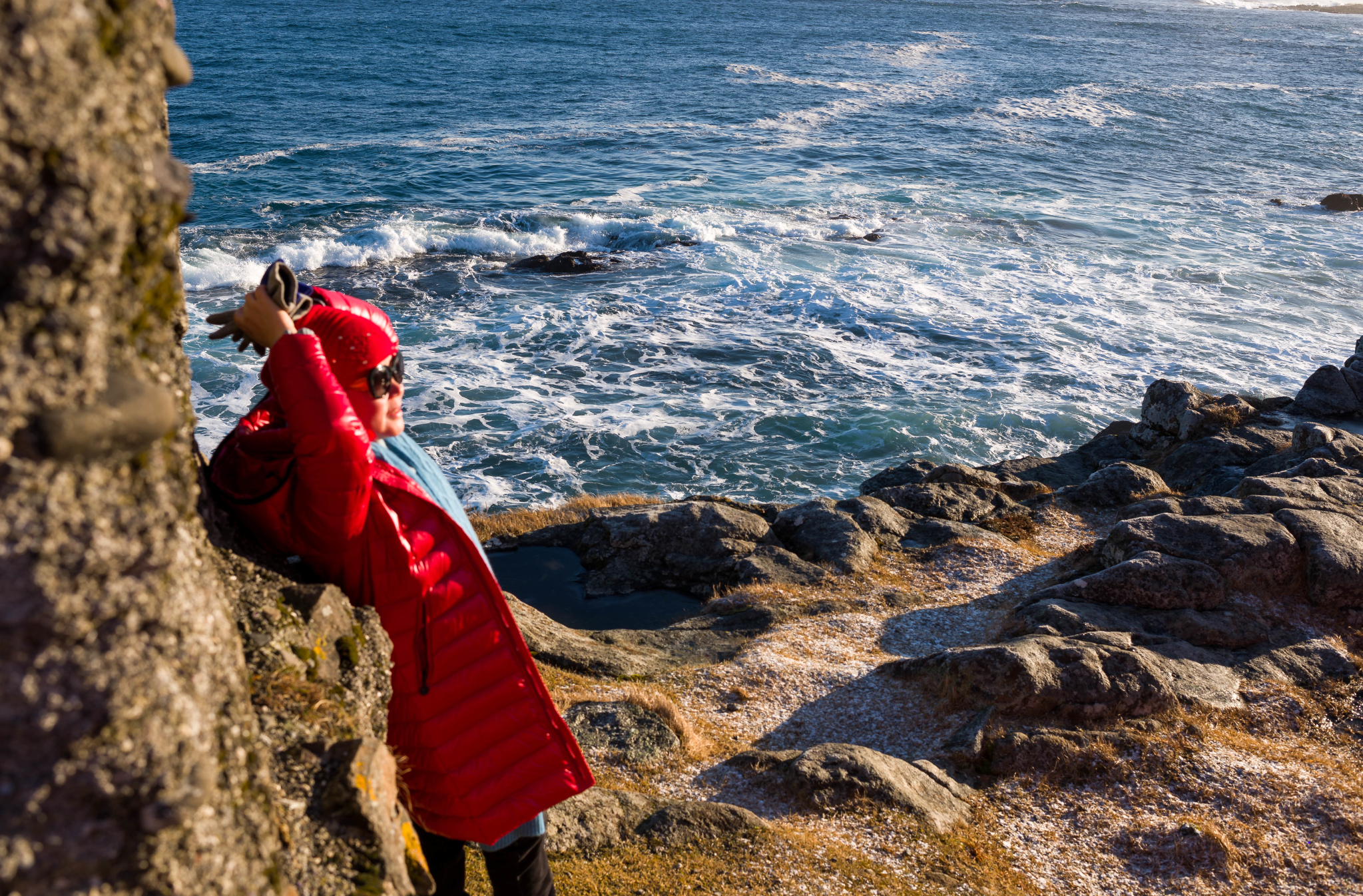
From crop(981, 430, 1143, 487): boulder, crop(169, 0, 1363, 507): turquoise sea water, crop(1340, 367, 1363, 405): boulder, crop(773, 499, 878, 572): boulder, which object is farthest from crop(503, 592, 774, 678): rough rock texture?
crop(1340, 367, 1363, 405): boulder

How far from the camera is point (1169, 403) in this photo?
15031mm

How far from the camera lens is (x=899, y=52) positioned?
2692 inches

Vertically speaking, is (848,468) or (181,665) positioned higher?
(181,665)

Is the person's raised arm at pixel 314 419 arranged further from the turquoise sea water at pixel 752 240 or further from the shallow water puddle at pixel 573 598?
the turquoise sea water at pixel 752 240

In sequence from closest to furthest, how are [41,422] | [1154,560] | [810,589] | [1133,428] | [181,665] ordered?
1. [41,422]
2. [181,665]
3. [1154,560]
4. [810,589]
5. [1133,428]

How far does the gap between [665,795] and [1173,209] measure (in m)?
35.0

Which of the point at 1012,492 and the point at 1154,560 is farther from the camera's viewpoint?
the point at 1012,492

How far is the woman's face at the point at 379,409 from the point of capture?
290 cm

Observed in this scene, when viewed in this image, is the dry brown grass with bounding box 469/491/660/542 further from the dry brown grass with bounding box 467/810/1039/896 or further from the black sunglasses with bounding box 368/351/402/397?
the black sunglasses with bounding box 368/351/402/397

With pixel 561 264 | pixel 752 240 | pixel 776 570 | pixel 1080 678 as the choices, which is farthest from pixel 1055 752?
pixel 752 240

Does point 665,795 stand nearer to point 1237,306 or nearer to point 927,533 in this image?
point 927,533

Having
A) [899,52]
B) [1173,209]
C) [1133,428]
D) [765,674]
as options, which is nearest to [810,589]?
[765,674]

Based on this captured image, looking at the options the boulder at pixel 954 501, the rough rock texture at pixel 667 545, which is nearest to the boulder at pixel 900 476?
the boulder at pixel 954 501

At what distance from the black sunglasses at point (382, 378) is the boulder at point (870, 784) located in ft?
14.3
